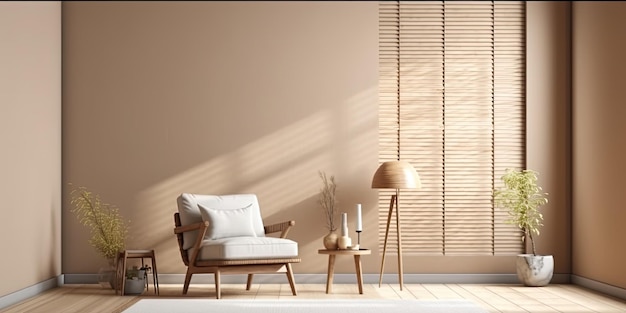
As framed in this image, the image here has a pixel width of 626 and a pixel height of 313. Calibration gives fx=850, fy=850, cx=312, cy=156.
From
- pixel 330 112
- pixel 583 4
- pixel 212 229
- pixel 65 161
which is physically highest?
pixel 583 4

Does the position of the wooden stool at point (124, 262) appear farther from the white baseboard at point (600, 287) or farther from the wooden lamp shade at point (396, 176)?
the white baseboard at point (600, 287)

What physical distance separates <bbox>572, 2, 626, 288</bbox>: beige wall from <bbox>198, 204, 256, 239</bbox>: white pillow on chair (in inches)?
119

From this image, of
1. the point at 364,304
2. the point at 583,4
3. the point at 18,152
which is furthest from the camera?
the point at 583,4

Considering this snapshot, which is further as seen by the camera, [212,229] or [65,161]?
[65,161]

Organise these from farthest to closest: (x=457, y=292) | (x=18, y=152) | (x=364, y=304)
Answer: (x=457, y=292), (x=18, y=152), (x=364, y=304)

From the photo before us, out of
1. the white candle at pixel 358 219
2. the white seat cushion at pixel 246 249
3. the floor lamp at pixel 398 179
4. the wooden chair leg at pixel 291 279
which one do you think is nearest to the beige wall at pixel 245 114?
the floor lamp at pixel 398 179

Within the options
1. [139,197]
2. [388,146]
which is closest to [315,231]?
[388,146]

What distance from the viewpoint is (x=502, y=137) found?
819 centimetres

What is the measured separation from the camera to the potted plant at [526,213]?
7664 mm

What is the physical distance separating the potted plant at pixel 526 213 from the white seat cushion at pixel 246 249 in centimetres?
223

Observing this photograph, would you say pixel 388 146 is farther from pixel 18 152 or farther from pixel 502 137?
pixel 18 152

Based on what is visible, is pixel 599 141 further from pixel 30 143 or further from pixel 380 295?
pixel 30 143

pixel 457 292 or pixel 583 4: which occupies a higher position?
pixel 583 4

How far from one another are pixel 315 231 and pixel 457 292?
4.91ft
